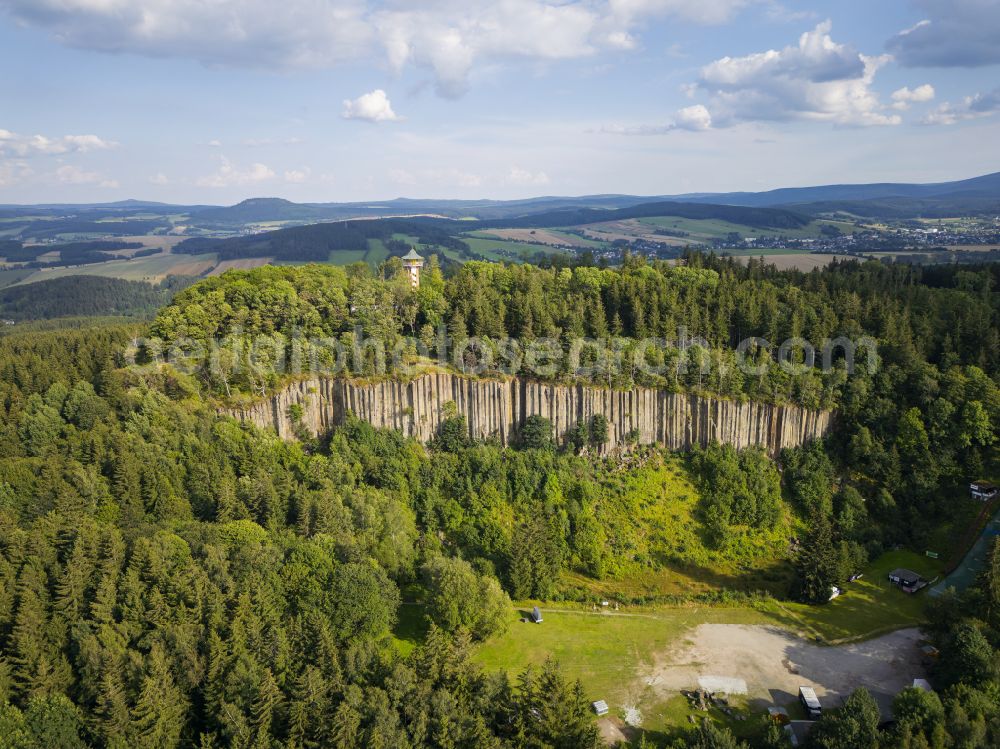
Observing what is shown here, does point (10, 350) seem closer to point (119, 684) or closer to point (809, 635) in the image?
point (119, 684)

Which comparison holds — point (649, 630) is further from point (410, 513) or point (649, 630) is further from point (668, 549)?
point (410, 513)

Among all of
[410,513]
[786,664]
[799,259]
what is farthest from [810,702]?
[799,259]

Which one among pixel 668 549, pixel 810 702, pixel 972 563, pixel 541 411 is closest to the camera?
pixel 810 702

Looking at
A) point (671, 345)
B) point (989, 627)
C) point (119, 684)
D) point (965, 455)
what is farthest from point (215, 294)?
point (965, 455)

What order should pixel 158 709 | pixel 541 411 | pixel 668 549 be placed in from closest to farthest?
pixel 158 709 → pixel 668 549 → pixel 541 411

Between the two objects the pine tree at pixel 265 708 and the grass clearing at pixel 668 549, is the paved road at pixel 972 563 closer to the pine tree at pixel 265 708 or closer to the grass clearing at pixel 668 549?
the grass clearing at pixel 668 549

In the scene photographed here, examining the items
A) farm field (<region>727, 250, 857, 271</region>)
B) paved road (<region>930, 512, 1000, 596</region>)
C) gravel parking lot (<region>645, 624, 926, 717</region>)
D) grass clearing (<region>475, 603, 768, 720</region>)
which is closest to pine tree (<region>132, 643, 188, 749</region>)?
grass clearing (<region>475, 603, 768, 720</region>)

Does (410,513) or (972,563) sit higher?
(410,513)
